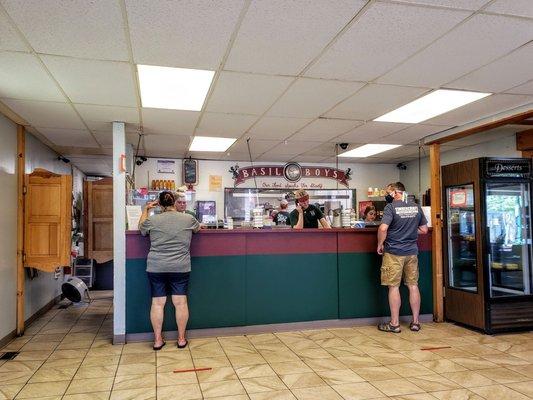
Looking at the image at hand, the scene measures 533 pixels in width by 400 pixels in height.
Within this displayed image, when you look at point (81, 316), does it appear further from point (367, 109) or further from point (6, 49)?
point (367, 109)

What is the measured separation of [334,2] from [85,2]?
1.42m

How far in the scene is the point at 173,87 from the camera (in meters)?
3.87

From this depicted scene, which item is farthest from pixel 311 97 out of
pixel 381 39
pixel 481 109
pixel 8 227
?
pixel 8 227

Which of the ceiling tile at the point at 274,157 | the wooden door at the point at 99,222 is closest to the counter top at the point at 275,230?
the wooden door at the point at 99,222

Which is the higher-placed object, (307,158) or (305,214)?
(307,158)

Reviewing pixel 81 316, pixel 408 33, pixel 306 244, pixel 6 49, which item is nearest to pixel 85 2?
pixel 6 49

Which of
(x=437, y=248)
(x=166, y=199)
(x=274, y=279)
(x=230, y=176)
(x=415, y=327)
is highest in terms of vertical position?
(x=230, y=176)

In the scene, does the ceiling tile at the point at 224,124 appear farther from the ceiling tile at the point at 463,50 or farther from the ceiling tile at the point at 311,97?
the ceiling tile at the point at 463,50

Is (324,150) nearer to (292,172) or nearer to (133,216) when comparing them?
(292,172)

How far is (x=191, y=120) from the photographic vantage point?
16.8ft

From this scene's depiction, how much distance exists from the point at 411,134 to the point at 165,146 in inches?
157

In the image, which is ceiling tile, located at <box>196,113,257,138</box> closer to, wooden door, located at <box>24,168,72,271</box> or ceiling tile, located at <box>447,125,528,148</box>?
wooden door, located at <box>24,168,72,271</box>

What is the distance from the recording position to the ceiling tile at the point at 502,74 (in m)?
3.18

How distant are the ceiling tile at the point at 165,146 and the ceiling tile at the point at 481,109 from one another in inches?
146
